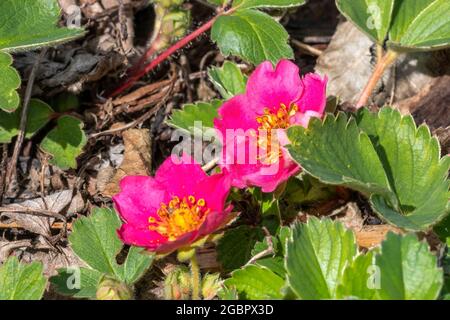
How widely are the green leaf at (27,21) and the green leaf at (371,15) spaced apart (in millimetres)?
1052

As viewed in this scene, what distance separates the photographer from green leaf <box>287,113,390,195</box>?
7.31ft

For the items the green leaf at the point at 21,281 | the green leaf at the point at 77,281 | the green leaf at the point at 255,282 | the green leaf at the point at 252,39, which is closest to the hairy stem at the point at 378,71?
the green leaf at the point at 252,39

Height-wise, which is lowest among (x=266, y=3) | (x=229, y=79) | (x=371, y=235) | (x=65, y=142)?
(x=371, y=235)

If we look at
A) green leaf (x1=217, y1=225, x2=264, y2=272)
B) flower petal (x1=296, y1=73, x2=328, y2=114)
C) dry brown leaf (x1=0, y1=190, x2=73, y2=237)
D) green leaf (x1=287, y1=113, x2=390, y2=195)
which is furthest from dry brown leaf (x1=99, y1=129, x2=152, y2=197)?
green leaf (x1=287, y1=113, x2=390, y2=195)

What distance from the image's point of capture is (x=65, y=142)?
9.85 ft

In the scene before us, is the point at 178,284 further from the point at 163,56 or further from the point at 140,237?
the point at 163,56

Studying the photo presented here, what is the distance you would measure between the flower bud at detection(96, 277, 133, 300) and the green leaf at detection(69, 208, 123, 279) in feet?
0.73

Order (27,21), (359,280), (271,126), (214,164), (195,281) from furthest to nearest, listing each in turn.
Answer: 1. (214,164)
2. (27,21)
3. (271,126)
4. (195,281)
5. (359,280)

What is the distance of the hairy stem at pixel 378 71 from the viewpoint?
A: 2.89 meters

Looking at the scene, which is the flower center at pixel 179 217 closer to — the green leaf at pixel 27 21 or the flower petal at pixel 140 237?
the flower petal at pixel 140 237

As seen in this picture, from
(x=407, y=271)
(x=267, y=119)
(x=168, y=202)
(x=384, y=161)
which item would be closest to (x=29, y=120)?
(x=168, y=202)

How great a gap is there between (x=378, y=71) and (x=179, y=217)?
3.54ft
